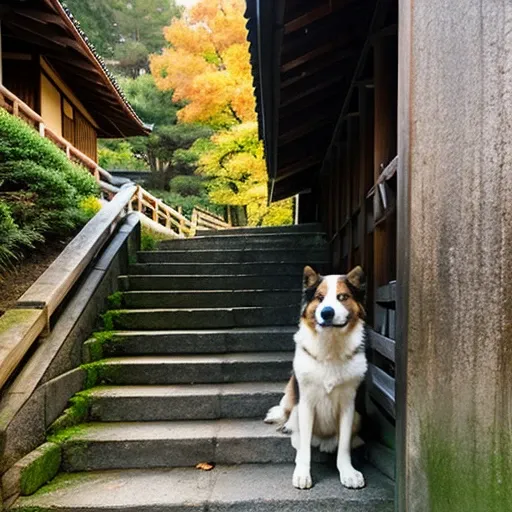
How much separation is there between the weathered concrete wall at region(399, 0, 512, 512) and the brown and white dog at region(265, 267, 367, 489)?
34.6 inches

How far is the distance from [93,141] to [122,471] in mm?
13686

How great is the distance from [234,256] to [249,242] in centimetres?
131

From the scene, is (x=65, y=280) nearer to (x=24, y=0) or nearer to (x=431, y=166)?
(x=431, y=166)

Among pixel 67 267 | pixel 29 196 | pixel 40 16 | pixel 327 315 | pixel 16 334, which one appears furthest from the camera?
pixel 40 16

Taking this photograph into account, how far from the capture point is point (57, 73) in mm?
10883

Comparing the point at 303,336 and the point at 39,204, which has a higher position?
the point at 39,204

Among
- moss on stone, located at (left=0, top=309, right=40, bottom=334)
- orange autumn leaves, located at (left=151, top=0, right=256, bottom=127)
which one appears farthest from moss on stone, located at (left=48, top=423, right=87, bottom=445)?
orange autumn leaves, located at (left=151, top=0, right=256, bottom=127)

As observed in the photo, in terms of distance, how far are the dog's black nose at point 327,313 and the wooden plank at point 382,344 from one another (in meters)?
0.41

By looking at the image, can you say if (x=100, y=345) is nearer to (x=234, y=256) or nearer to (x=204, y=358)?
(x=204, y=358)

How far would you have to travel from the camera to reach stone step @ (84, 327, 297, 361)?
408cm

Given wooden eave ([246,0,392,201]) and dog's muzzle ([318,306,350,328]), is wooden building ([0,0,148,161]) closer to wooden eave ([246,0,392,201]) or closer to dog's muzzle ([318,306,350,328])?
wooden eave ([246,0,392,201])

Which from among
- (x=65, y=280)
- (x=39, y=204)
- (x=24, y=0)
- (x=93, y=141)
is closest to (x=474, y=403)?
(x=65, y=280)

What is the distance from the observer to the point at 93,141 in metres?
14.5

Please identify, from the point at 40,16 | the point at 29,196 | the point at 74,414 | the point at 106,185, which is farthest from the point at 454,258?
the point at 106,185
